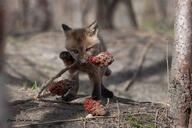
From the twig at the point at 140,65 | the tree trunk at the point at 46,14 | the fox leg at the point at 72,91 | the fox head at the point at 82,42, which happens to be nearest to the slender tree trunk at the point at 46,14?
the tree trunk at the point at 46,14

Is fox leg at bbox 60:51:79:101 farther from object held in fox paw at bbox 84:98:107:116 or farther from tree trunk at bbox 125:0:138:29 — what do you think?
tree trunk at bbox 125:0:138:29

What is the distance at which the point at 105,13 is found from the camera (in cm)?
1675

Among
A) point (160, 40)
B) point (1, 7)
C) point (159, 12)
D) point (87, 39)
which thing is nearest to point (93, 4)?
point (160, 40)

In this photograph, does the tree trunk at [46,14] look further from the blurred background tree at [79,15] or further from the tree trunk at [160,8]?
the tree trunk at [160,8]

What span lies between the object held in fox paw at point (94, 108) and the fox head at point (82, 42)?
0.66 metres

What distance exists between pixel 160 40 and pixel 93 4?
268 cm

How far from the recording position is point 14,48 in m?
13.4

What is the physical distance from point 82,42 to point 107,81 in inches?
191

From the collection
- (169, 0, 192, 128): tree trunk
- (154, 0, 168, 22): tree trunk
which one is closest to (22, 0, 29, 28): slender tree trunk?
(154, 0, 168, 22): tree trunk

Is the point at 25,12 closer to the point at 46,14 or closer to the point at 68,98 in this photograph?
the point at 46,14

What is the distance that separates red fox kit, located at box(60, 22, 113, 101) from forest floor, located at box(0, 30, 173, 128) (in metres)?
0.21

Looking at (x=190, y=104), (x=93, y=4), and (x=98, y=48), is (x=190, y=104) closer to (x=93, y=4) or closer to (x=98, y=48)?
(x=98, y=48)

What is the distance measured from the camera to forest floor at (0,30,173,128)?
20.9 feet

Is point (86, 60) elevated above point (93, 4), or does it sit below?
below
